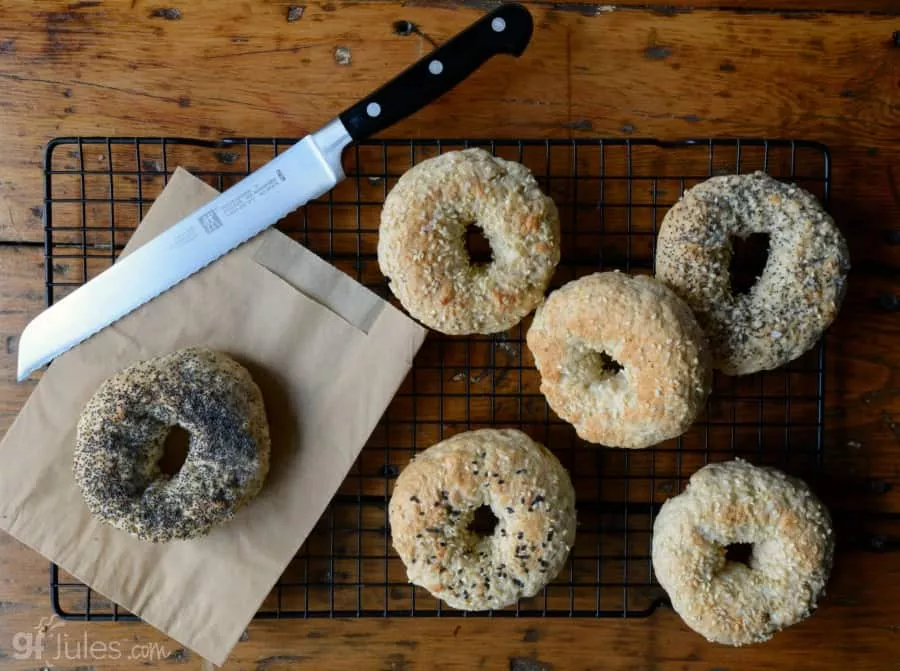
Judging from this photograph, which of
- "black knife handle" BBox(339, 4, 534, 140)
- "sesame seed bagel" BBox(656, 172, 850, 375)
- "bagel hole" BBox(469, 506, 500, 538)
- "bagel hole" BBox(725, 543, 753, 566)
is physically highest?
"black knife handle" BBox(339, 4, 534, 140)

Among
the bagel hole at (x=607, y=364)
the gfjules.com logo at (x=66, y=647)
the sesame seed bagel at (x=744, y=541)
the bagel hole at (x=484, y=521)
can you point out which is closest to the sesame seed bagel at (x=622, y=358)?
the bagel hole at (x=607, y=364)

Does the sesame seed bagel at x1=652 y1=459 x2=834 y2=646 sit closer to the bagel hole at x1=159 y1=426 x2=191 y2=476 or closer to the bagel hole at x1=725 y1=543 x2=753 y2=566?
the bagel hole at x1=725 y1=543 x2=753 y2=566

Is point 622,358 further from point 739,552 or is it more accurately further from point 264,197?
point 264,197

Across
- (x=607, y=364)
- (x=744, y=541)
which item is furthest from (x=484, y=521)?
(x=744, y=541)

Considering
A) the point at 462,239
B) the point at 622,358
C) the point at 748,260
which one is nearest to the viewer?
the point at 622,358

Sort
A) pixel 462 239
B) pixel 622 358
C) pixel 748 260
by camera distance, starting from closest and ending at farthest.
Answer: pixel 622 358 < pixel 462 239 < pixel 748 260

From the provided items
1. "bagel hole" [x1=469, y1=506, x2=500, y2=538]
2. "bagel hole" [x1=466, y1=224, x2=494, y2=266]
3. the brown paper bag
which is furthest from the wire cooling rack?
"bagel hole" [x1=469, y1=506, x2=500, y2=538]

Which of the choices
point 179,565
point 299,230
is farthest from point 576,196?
point 179,565
